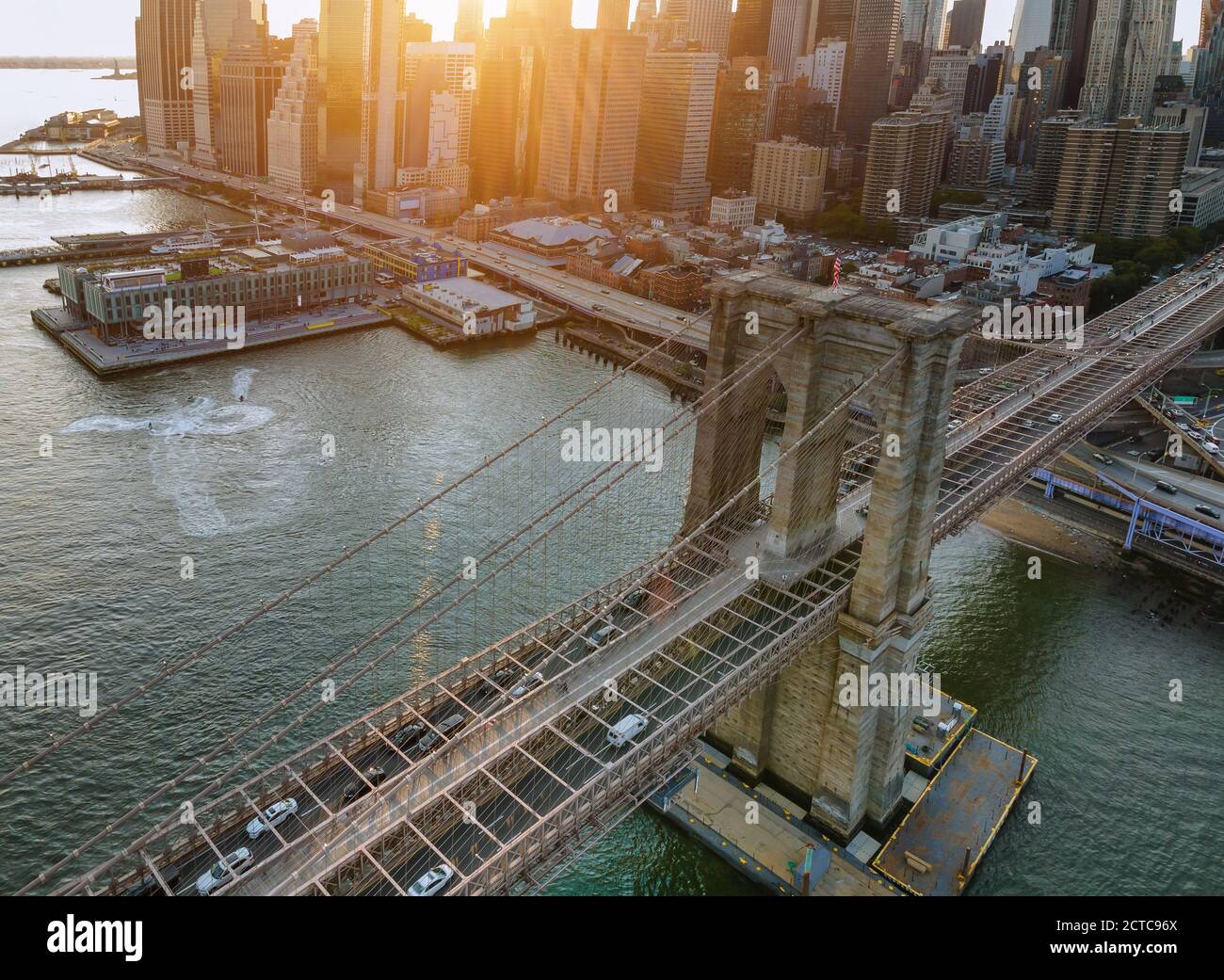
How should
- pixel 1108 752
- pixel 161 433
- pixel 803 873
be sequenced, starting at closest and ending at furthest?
pixel 803 873 < pixel 1108 752 < pixel 161 433

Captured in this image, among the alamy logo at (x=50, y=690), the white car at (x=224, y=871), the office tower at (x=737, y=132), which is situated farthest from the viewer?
the office tower at (x=737, y=132)

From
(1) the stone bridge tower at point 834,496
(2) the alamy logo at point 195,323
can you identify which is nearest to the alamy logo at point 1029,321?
(1) the stone bridge tower at point 834,496

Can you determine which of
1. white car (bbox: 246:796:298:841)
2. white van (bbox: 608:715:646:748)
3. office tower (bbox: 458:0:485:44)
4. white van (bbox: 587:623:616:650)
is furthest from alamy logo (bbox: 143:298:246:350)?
office tower (bbox: 458:0:485:44)

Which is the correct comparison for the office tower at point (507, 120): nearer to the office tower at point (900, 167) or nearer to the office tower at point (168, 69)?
the office tower at point (900, 167)

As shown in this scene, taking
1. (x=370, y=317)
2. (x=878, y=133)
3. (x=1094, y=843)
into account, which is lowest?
(x=1094, y=843)
